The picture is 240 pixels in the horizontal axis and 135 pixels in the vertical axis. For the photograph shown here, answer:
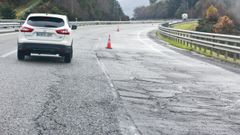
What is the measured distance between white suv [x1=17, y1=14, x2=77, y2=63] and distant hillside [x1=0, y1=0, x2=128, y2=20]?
52.6m

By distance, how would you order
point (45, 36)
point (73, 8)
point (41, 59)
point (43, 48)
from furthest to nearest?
point (73, 8) → point (41, 59) → point (45, 36) → point (43, 48)

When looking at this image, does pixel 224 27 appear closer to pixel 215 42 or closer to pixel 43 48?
pixel 215 42

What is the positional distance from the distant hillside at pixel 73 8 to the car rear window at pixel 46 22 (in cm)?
5256

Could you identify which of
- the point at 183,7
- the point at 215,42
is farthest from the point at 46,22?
the point at 183,7

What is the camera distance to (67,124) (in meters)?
7.06

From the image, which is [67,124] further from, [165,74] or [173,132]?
[165,74]

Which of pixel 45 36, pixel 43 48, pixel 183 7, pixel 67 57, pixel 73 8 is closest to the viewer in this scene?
pixel 43 48

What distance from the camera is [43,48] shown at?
52.1ft

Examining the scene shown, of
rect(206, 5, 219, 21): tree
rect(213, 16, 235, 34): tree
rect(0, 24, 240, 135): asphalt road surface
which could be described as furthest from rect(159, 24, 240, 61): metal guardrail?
rect(206, 5, 219, 21): tree

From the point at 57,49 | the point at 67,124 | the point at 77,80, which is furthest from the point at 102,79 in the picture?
the point at 67,124

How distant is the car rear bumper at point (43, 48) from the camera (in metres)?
15.8

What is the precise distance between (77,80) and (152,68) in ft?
15.7

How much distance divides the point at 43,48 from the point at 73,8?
81476mm

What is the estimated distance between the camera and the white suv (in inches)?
624
